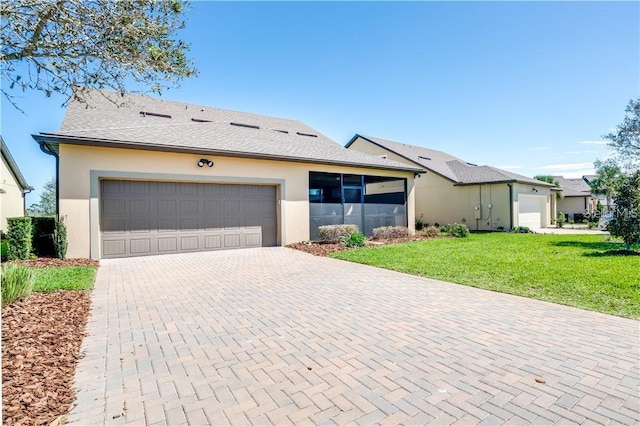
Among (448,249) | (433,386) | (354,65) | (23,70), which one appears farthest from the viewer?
(354,65)

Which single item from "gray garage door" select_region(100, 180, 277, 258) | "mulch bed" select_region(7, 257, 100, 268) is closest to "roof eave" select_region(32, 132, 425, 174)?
"gray garage door" select_region(100, 180, 277, 258)

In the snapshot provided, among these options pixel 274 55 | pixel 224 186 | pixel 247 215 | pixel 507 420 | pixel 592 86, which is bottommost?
pixel 507 420

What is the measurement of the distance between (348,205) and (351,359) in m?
11.2

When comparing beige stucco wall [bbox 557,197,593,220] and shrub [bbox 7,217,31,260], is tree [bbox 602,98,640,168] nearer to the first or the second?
beige stucco wall [bbox 557,197,593,220]

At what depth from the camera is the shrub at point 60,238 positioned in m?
8.87

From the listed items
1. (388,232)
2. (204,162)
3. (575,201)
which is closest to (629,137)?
(575,201)

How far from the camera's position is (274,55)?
456 inches

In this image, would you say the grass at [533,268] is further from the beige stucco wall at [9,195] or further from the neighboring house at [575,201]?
the neighboring house at [575,201]

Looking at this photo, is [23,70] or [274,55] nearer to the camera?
[23,70]

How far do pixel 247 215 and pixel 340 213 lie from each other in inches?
Result: 163

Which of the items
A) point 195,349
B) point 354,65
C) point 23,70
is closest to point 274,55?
point 354,65

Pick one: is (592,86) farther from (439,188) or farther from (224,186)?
(224,186)

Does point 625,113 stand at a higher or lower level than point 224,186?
higher

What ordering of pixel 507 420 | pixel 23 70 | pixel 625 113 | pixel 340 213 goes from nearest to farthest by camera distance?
pixel 507 420 < pixel 23 70 < pixel 340 213 < pixel 625 113
